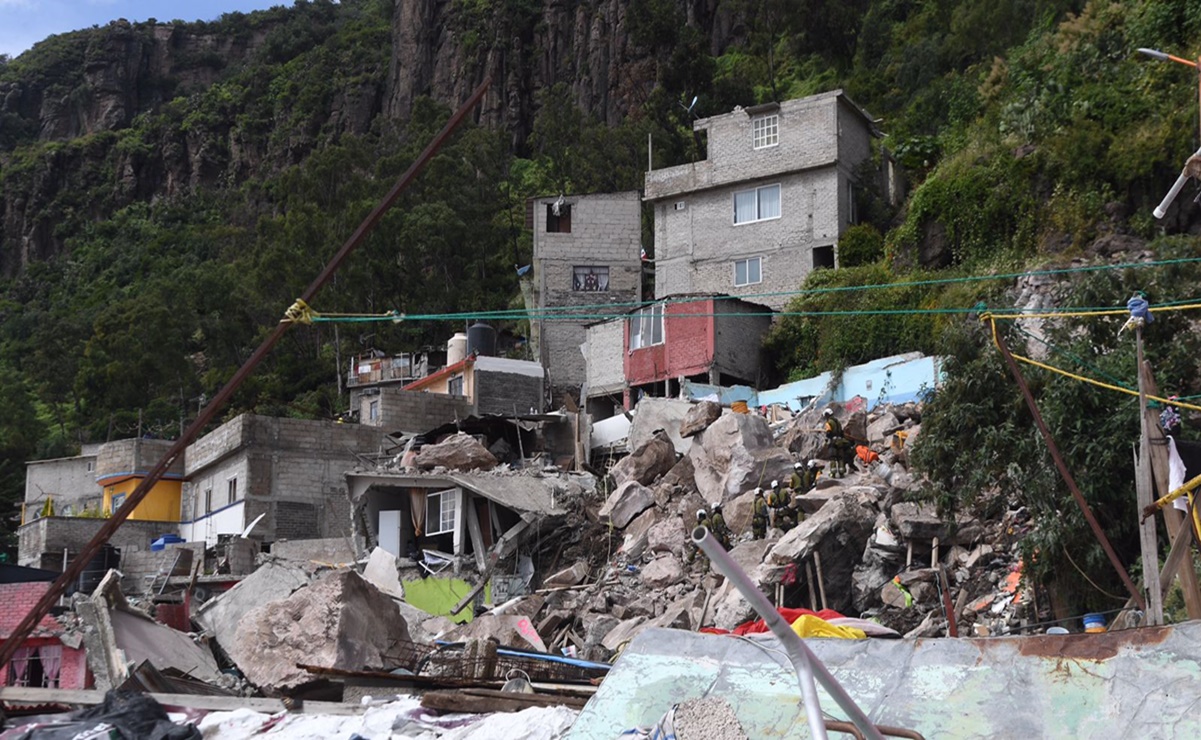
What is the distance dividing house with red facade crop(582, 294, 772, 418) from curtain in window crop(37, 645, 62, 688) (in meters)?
17.5

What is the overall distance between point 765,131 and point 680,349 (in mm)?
7937

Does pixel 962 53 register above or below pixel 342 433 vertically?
above

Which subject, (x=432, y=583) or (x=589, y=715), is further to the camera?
(x=432, y=583)

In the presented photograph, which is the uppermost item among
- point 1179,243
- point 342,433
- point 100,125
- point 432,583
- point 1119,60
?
point 100,125

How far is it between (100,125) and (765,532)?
101m

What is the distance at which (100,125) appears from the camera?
109375 millimetres

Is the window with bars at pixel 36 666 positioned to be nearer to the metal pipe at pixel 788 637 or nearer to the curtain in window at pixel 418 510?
the curtain in window at pixel 418 510

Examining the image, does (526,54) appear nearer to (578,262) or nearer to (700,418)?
(578,262)

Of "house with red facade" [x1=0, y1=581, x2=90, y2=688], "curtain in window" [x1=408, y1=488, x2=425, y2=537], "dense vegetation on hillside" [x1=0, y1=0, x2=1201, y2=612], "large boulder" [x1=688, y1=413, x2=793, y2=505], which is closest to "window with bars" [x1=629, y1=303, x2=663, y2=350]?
"dense vegetation on hillside" [x1=0, y1=0, x2=1201, y2=612]

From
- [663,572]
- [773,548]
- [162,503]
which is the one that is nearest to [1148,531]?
[773,548]

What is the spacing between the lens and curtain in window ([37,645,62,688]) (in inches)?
681

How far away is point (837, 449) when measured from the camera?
23156mm

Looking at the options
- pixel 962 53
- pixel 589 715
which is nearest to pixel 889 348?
pixel 962 53

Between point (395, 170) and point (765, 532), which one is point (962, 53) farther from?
point (765, 532)
